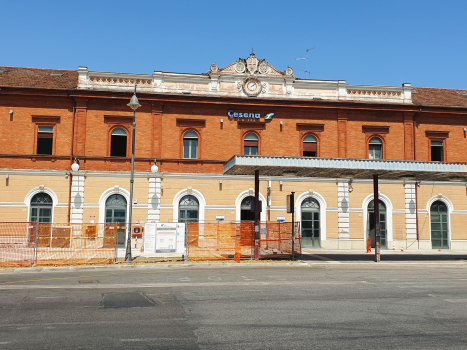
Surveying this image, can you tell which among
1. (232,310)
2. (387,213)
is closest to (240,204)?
(387,213)

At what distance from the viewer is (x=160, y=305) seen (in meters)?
10.4

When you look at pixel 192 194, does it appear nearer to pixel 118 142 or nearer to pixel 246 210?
pixel 246 210

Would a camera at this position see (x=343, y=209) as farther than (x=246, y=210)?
Yes

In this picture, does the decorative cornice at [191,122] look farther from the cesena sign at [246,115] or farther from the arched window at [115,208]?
the arched window at [115,208]

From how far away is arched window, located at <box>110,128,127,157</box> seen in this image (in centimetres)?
2884

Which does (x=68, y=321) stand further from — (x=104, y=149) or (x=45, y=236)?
(x=104, y=149)

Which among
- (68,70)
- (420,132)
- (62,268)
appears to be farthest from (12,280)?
(420,132)

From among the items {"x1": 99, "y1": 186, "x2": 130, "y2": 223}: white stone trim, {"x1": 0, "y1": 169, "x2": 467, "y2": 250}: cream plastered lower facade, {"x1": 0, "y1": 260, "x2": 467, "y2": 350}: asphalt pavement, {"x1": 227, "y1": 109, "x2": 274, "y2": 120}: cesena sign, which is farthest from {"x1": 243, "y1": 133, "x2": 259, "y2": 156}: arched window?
{"x1": 0, "y1": 260, "x2": 467, "y2": 350}: asphalt pavement

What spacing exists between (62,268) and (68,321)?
10.3m

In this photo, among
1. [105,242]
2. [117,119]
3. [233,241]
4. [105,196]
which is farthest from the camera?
[117,119]

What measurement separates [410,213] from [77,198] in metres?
21.0

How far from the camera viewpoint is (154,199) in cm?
2831

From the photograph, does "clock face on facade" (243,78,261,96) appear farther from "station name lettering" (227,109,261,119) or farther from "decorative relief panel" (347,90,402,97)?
"decorative relief panel" (347,90,402,97)

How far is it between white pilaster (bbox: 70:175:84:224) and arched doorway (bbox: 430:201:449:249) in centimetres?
2239
